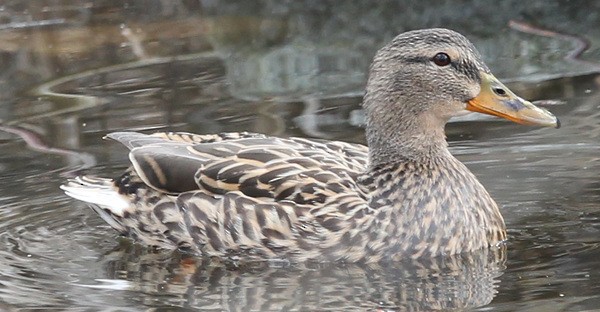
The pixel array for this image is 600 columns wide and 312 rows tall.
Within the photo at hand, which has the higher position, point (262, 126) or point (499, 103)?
point (499, 103)

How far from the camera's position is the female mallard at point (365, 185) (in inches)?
336

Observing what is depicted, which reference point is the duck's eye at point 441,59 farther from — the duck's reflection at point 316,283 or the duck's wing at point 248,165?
the duck's reflection at point 316,283

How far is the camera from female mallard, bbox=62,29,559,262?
853cm

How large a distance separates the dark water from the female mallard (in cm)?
17

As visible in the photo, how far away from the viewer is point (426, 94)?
28.9ft

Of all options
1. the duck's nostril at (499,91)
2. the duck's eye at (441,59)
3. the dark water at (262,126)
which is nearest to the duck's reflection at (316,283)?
the dark water at (262,126)

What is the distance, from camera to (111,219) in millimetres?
9250

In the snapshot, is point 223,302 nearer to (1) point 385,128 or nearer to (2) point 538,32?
(1) point 385,128

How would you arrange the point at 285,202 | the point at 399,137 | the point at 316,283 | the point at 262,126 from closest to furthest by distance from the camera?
the point at 316,283, the point at 285,202, the point at 399,137, the point at 262,126

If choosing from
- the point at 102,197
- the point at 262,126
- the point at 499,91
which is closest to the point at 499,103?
the point at 499,91

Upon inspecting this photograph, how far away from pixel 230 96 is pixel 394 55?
3435mm

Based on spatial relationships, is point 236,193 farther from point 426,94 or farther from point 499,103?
point 499,103

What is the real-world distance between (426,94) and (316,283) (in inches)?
57.0

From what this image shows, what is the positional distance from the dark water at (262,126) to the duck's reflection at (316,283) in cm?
2
